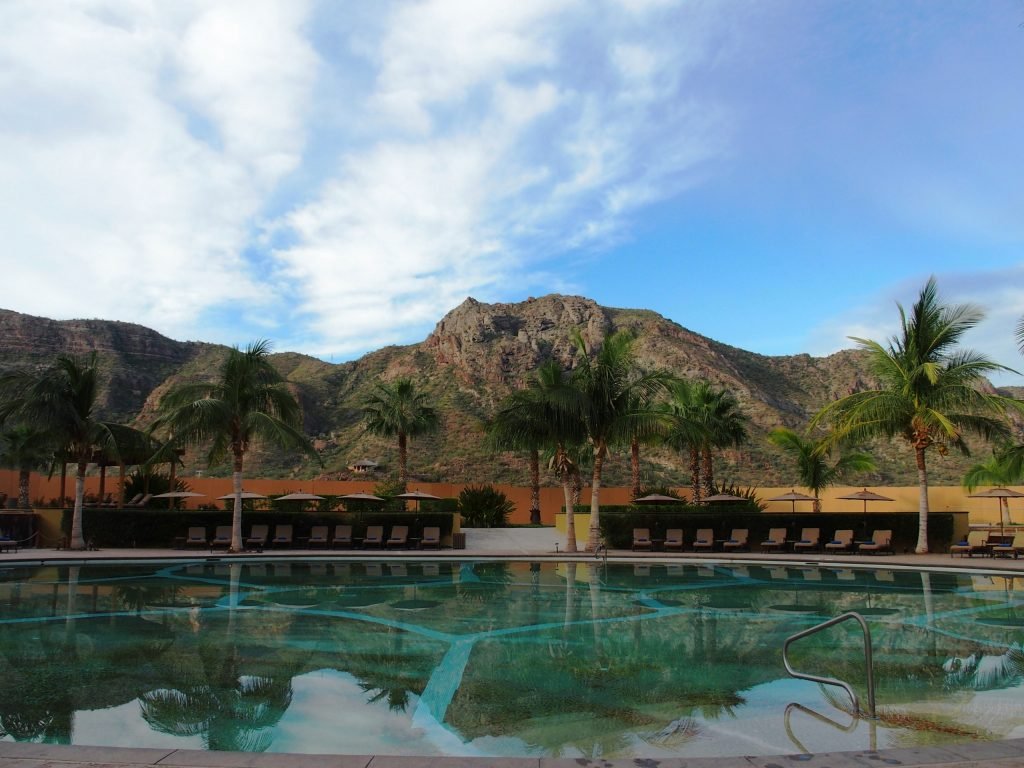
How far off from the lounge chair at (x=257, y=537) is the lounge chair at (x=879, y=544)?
1924 cm

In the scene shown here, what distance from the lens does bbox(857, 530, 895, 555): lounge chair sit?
931 inches

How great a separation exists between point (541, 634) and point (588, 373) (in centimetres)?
1316

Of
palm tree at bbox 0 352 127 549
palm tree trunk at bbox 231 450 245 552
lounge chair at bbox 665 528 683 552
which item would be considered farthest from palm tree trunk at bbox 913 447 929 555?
palm tree at bbox 0 352 127 549

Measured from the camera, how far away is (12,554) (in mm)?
22078

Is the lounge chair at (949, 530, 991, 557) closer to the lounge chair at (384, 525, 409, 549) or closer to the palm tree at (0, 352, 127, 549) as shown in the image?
the lounge chair at (384, 525, 409, 549)

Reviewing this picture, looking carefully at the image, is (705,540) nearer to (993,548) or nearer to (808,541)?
(808,541)

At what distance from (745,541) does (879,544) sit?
4.07 meters

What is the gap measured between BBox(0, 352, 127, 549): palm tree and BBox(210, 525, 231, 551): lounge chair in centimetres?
393

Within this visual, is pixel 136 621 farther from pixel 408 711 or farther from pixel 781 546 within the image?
pixel 781 546

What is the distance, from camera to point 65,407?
77.6 ft

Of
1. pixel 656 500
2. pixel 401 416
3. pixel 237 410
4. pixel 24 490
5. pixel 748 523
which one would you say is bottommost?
pixel 748 523

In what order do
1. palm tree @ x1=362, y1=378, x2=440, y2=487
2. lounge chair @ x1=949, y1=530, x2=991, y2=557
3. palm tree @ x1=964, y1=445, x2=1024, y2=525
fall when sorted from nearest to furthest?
lounge chair @ x1=949, y1=530, x2=991, y2=557, palm tree @ x1=964, y1=445, x2=1024, y2=525, palm tree @ x1=362, y1=378, x2=440, y2=487

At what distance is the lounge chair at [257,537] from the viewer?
82.8 ft

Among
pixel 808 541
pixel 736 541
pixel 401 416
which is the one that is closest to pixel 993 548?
pixel 808 541
